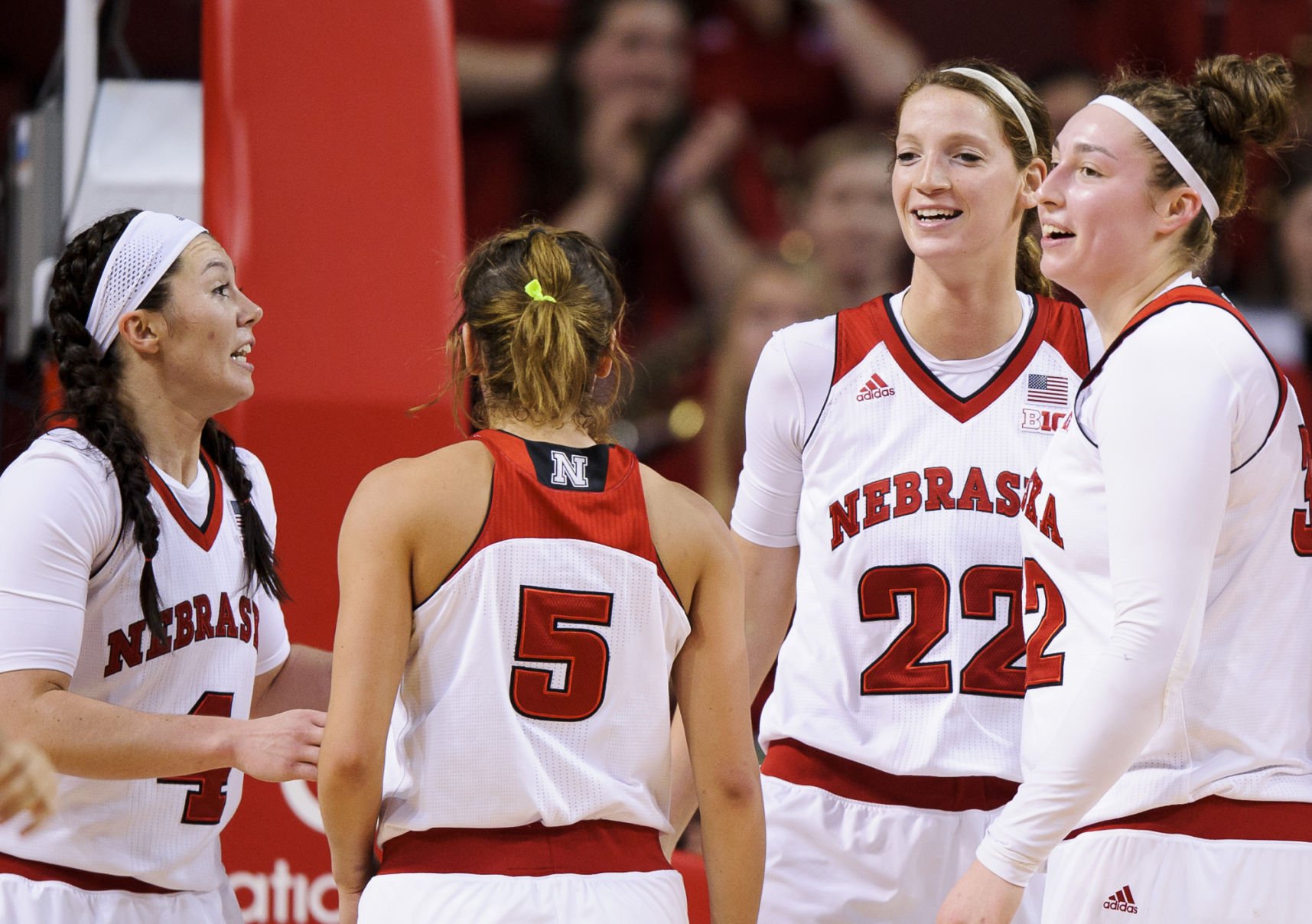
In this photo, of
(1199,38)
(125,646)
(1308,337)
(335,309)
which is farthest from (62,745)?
(1199,38)

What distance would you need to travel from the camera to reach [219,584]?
2713mm

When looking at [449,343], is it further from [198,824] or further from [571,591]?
[198,824]

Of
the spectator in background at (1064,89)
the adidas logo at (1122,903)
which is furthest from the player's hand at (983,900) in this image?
the spectator in background at (1064,89)

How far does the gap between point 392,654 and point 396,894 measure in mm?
339

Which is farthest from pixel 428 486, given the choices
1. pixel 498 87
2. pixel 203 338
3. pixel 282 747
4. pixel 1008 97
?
pixel 498 87

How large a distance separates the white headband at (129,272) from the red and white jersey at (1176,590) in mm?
1613

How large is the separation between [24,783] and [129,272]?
4.21 feet

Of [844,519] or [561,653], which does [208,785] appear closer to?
[561,653]

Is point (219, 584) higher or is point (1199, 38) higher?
point (1199, 38)

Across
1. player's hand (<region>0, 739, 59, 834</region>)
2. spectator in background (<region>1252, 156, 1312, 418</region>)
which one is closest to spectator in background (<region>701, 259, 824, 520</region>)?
spectator in background (<region>1252, 156, 1312, 418</region>)

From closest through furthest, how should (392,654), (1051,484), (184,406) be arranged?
(392,654)
(1051,484)
(184,406)

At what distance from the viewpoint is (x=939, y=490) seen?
112 inches

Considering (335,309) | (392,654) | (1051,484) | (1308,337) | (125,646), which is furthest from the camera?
(1308,337)

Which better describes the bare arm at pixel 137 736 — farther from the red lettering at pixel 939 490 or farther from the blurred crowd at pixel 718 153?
the blurred crowd at pixel 718 153
